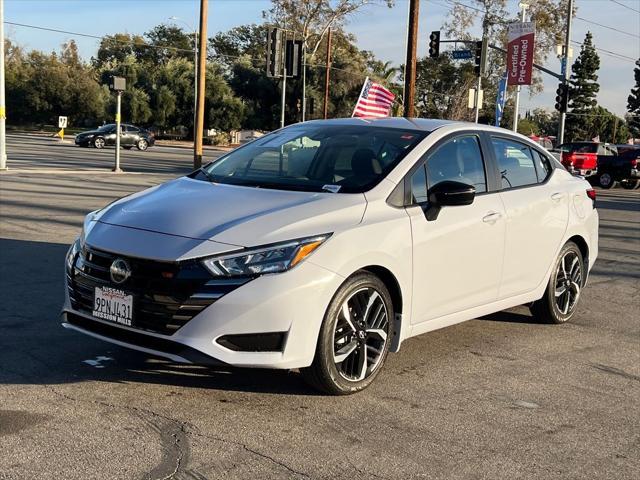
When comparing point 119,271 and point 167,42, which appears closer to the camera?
point 119,271

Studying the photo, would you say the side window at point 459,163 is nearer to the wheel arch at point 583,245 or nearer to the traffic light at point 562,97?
the wheel arch at point 583,245

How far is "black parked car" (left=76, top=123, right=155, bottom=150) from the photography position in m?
43.1

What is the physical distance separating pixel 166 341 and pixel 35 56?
72.2 metres

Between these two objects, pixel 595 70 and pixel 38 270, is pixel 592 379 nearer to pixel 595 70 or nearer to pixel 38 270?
pixel 38 270

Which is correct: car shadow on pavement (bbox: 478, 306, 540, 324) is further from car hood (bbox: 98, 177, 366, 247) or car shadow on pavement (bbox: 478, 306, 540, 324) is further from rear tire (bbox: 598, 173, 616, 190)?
rear tire (bbox: 598, 173, 616, 190)

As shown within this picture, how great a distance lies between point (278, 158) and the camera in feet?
18.6

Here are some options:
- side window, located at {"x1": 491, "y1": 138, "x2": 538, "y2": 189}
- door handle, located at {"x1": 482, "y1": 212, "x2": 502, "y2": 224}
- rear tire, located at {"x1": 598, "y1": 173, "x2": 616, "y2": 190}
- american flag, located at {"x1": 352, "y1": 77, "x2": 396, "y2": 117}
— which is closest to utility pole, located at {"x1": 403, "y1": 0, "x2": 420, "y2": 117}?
american flag, located at {"x1": 352, "y1": 77, "x2": 396, "y2": 117}

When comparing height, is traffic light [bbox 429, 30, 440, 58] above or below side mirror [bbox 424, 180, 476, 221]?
above

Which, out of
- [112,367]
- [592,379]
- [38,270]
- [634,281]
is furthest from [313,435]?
[634,281]

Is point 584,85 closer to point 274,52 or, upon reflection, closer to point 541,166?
point 274,52

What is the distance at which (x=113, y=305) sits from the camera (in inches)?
174

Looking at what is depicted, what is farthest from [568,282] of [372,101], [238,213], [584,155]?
[584,155]

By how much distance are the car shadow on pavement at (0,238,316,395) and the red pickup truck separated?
26117mm

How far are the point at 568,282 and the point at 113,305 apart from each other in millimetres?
4166
